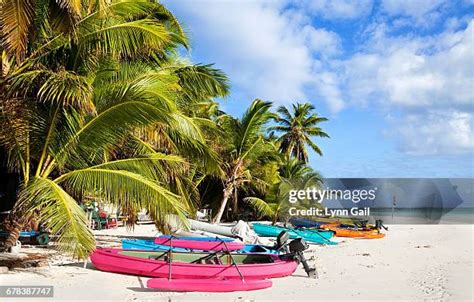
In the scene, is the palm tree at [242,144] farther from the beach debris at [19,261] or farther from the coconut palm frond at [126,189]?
the coconut palm frond at [126,189]

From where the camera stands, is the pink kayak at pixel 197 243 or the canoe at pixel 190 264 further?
the pink kayak at pixel 197 243

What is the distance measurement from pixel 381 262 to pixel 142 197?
8.65 m

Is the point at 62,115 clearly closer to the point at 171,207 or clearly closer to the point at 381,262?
the point at 171,207

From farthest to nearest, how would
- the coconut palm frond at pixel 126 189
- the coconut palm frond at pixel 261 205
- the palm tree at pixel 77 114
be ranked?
the coconut palm frond at pixel 261 205 < the coconut palm frond at pixel 126 189 < the palm tree at pixel 77 114

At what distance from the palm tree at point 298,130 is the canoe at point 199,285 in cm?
2998

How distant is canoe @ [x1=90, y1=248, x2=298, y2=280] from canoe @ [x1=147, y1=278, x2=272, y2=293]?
15.9 inches

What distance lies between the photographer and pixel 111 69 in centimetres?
1076

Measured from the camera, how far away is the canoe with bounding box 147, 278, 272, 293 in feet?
27.9

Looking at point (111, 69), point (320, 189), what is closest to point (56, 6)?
point (111, 69)

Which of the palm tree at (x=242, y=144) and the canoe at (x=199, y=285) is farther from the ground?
the palm tree at (x=242, y=144)

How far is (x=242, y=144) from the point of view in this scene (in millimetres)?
22656
